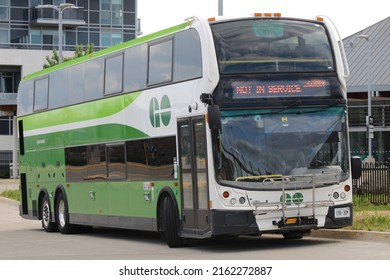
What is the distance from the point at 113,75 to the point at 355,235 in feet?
20.6

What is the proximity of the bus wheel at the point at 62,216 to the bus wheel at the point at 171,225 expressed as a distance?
7.08m

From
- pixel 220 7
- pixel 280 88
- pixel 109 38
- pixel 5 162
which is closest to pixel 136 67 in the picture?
pixel 280 88

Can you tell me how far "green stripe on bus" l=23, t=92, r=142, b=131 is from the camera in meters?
21.3

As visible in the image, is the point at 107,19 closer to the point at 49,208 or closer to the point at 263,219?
the point at 49,208

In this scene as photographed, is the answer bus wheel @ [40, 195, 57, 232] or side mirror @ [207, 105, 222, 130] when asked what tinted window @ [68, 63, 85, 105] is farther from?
side mirror @ [207, 105, 222, 130]

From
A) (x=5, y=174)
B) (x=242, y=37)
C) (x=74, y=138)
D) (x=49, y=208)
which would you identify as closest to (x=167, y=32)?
(x=242, y=37)

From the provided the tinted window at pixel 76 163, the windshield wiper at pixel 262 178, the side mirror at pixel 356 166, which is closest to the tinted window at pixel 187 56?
the windshield wiper at pixel 262 178

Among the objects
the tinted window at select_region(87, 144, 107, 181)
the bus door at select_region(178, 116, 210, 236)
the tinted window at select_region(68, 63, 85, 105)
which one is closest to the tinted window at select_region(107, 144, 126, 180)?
the tinted window at select_region(87, 144, 107, 181)

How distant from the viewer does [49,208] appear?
26.7 metres

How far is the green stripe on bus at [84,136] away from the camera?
21.1 meters

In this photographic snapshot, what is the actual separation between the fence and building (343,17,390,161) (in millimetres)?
43625

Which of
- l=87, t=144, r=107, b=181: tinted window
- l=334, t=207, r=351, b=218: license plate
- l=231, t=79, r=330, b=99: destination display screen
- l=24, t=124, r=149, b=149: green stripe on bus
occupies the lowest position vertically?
l=334, t=207, r=351, b=218: license plate

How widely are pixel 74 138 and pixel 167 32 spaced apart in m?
6.23

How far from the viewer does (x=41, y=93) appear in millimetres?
26906
